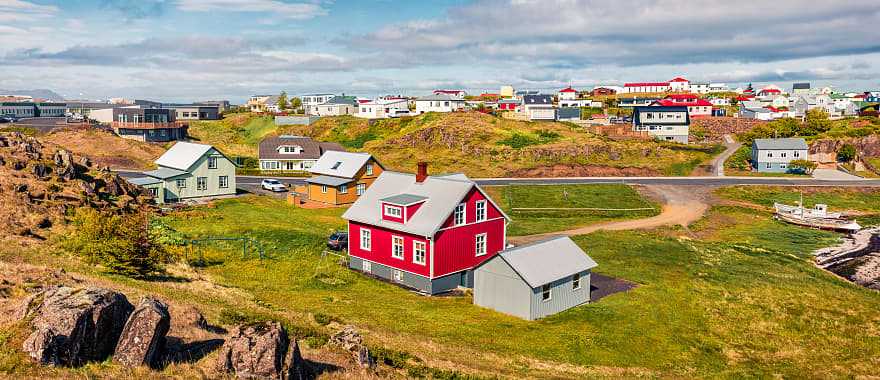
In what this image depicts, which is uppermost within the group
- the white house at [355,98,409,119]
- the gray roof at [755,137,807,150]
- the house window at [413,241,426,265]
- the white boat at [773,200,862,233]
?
the white house at [355,98,409,119]

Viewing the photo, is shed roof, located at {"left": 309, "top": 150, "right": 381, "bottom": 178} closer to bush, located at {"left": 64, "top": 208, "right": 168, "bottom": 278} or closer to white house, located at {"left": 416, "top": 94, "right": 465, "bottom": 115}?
bush, located at {"left": 64, "top": 208, "right": 168, "bottom": 278}

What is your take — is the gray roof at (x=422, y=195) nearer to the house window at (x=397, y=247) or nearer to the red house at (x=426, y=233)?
the red house at (x=426, y=233)

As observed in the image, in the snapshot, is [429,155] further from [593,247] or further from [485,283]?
[485,283]

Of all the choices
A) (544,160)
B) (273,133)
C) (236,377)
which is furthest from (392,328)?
(273,133)

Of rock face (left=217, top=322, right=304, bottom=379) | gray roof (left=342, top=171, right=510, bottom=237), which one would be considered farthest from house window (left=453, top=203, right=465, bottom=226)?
rock face (left=217, top=322, right=304, bottom=379)

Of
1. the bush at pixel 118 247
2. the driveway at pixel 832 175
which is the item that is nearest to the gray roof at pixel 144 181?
the bush at pixel 118 247

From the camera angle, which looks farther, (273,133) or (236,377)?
(273,133)
